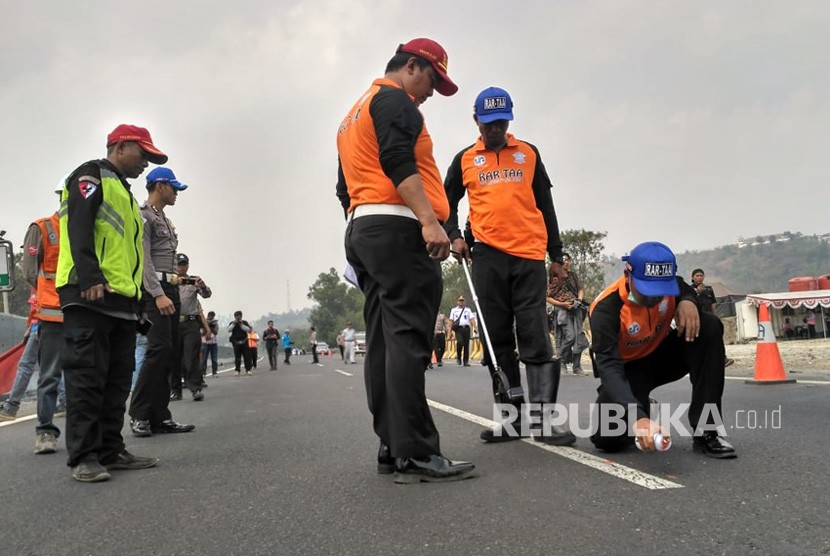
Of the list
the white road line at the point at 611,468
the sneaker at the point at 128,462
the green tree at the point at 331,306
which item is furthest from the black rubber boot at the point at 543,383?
the green tree at the point at 331,306

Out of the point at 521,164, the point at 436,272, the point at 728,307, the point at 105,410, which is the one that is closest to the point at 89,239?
the point at 105,410

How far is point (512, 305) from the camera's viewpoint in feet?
14.5

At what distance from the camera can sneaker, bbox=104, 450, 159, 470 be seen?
3.99 meters

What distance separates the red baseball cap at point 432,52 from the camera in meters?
3.49

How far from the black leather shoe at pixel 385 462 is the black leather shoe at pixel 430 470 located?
0.13 metres

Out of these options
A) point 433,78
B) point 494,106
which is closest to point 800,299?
point 494,106

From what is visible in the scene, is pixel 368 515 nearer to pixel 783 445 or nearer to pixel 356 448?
pixel 356 448

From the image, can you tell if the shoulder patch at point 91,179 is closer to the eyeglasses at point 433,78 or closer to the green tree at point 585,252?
the eyeglasses at point 433,78

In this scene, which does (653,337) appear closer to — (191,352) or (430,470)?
(430,470)

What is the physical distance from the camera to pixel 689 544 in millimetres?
2182

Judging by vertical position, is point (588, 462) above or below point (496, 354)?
below

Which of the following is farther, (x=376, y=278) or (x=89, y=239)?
(x=89, y=239)

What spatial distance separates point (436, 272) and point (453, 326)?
15.5m

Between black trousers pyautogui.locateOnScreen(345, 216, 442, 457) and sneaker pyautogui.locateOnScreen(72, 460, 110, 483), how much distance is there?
1.51m
